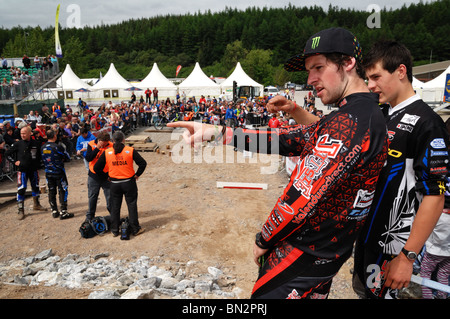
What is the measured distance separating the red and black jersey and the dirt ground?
3215mm

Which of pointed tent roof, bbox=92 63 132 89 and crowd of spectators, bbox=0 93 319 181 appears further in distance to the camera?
pointed tent roof, bbox=92 63 132 89

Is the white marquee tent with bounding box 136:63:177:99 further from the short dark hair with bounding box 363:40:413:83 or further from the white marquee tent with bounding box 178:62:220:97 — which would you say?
the short dark hair with bounding box 363:40:413:83

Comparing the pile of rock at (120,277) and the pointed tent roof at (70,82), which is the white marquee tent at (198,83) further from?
the pile of rock at (120,277)

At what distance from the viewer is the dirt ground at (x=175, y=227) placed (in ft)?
17.8

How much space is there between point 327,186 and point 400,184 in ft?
3.32

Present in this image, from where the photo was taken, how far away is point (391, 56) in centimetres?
232

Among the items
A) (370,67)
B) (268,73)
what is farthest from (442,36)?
(370,67)

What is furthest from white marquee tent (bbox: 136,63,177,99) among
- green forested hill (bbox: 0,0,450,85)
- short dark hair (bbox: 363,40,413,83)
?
green forested hill (bbox: 0,0,450,85)

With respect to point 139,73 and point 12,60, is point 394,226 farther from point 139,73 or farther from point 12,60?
point 139,73

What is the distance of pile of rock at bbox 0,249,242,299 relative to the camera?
418 centimetres

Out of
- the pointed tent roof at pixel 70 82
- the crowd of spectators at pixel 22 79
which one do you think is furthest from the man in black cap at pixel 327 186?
Result: the pointed tent roof at pixel 70 82

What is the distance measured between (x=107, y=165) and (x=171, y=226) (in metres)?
2.14

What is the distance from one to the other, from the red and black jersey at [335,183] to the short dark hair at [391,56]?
0.84 metres

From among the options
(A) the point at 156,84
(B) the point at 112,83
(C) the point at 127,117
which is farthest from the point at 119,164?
→ (A) the point at 156,84
